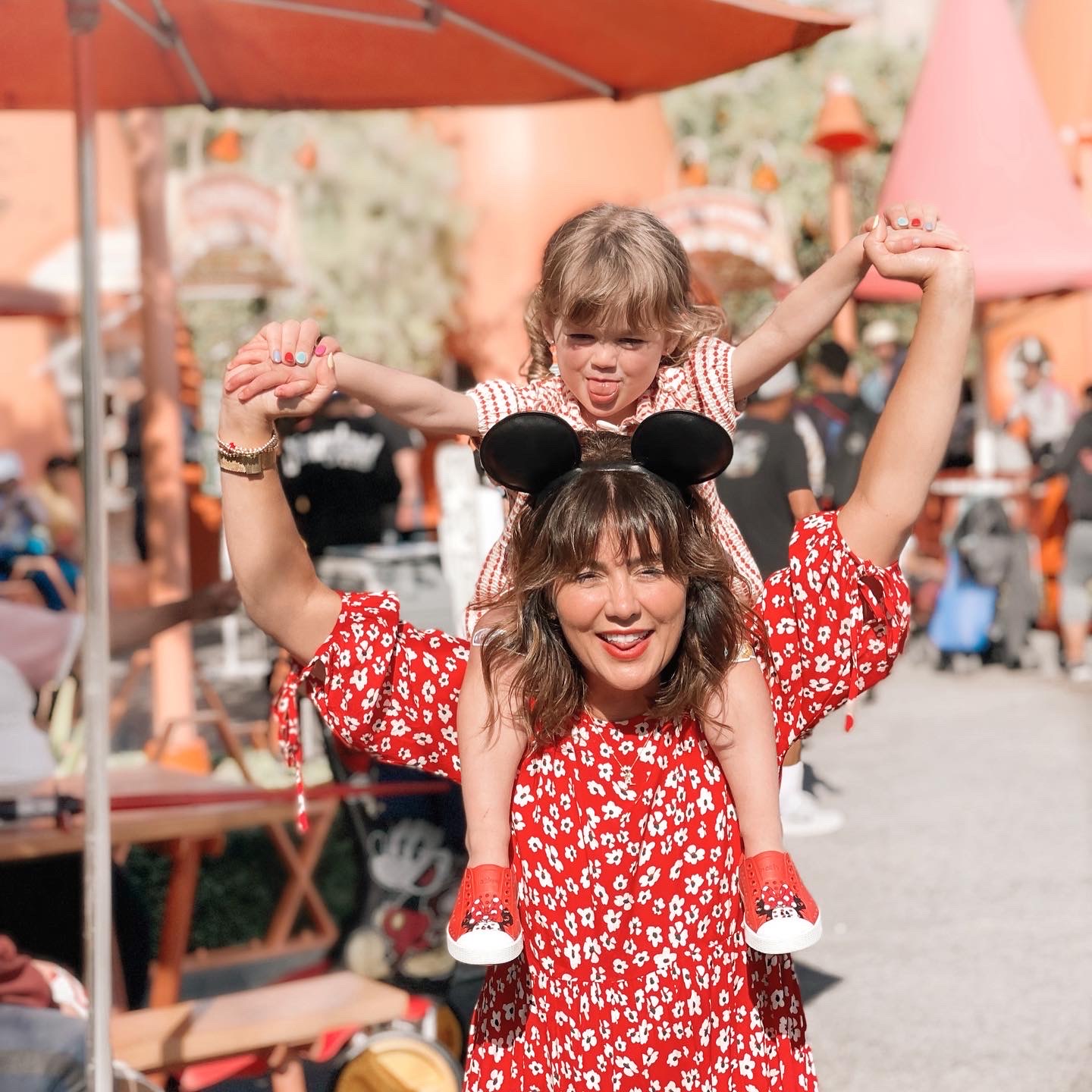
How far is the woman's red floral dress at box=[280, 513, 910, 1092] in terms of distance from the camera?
199cm

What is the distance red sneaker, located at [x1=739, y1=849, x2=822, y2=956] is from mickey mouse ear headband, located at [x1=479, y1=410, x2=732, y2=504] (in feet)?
1.68

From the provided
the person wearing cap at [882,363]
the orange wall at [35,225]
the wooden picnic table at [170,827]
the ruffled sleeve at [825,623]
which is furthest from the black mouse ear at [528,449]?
the orange wall at [35,225]

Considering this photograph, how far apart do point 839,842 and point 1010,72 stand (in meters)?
6.36

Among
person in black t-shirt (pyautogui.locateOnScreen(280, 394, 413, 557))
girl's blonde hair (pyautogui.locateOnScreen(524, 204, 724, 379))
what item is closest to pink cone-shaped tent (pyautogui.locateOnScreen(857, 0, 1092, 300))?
person in black t-shirt (pyautogui.locateOnScreen(280, 394, 413, 557))

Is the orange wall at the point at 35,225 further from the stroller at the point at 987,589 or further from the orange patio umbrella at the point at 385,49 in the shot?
the orange patio umbrella at the point at 385,49

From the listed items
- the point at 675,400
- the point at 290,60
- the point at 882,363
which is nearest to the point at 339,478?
the point at 290,60

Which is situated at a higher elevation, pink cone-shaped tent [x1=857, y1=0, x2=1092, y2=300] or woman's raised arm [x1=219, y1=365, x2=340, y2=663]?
pink cone-shaped tent [x1=857, y1=0, x2=1092, y2=300]

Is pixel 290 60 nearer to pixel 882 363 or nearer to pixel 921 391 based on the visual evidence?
pixel 921 391

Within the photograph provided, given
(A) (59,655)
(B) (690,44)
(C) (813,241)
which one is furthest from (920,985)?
(C) (813,241)

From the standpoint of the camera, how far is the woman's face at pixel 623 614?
1925 mm

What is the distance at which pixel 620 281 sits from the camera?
2172mm

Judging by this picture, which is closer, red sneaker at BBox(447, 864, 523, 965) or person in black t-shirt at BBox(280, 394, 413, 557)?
red sneaker at BBox(447, 864, 523, 965)

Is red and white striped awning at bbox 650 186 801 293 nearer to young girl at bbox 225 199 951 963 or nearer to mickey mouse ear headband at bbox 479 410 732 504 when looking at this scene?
young girl at bbox 225 199 951 963

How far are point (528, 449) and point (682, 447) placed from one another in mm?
197
